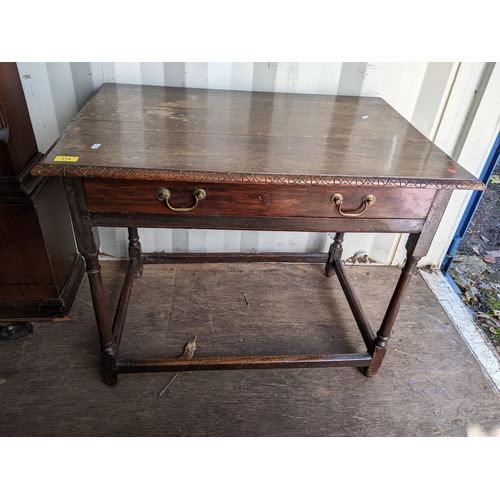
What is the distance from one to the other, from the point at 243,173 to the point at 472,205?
166cm

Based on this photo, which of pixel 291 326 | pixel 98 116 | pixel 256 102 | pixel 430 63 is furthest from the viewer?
pixel 291 326

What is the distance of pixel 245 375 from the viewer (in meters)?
1.86

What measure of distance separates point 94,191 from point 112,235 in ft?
3.46

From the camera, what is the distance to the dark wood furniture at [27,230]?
1.67 metres

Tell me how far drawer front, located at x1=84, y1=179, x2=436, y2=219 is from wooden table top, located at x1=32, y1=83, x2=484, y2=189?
67 mm

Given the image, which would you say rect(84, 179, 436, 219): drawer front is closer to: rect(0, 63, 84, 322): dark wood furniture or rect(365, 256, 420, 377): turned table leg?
rect(365, 256, 420, 377): turned table leg

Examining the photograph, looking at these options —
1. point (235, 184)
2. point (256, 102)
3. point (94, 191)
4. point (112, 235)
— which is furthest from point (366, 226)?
point (112, 235)

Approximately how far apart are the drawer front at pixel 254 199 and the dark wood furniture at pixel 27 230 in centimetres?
62

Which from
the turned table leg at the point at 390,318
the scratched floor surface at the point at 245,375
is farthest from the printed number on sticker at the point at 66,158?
the turned table leg at the point at 390,318

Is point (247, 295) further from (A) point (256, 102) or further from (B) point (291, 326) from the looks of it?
(A) point (256, 102)

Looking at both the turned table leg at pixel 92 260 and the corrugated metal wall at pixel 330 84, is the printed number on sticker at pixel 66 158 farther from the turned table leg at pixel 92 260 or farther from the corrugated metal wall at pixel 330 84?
the corrugated metal wall at pixel 330 84

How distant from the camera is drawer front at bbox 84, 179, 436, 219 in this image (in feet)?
4.30

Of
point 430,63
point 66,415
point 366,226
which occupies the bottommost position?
point 66,415

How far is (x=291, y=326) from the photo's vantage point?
2.08 m
